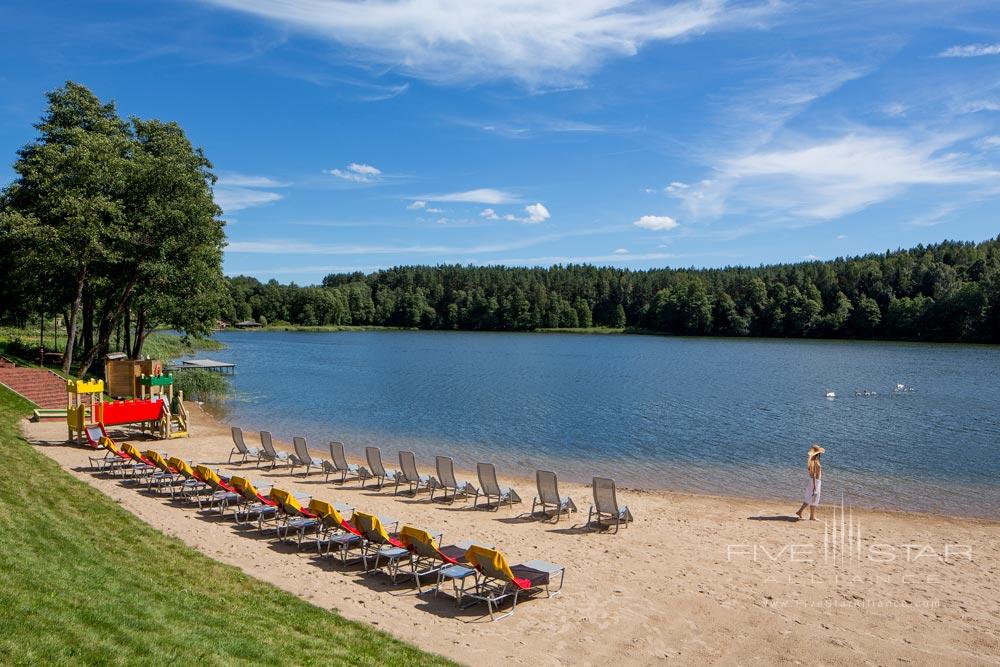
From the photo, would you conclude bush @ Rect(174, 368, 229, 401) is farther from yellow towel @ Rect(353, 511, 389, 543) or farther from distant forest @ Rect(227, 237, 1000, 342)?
distant forest @ Rect(227, 237, 1000, 342)

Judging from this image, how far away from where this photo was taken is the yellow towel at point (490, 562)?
894 cm

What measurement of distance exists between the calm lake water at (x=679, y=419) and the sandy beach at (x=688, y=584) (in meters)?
4.48

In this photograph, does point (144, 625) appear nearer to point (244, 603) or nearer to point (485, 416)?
point (244, 603)

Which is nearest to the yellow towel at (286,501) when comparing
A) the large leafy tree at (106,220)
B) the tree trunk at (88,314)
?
the large leafy tree at (106,220)

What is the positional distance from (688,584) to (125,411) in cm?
1786

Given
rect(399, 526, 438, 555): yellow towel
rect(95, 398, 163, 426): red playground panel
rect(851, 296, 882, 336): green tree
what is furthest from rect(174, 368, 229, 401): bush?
rect(851, 296, 882, 336): green tree

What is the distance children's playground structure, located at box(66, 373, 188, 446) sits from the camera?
771 inches

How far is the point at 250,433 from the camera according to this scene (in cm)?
2634

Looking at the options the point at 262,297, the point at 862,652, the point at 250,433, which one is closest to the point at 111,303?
the point at 250,433

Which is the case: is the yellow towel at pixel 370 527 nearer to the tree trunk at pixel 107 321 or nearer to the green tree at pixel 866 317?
the tree trunk at pixel 107 321

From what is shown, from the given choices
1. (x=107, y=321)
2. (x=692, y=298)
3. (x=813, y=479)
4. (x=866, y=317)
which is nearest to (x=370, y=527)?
(x=813, y=479)

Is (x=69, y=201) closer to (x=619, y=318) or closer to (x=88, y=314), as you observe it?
(x=88, y=314)

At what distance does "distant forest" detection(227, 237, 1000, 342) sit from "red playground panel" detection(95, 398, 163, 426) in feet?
331

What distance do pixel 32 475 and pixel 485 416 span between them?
2119cm
